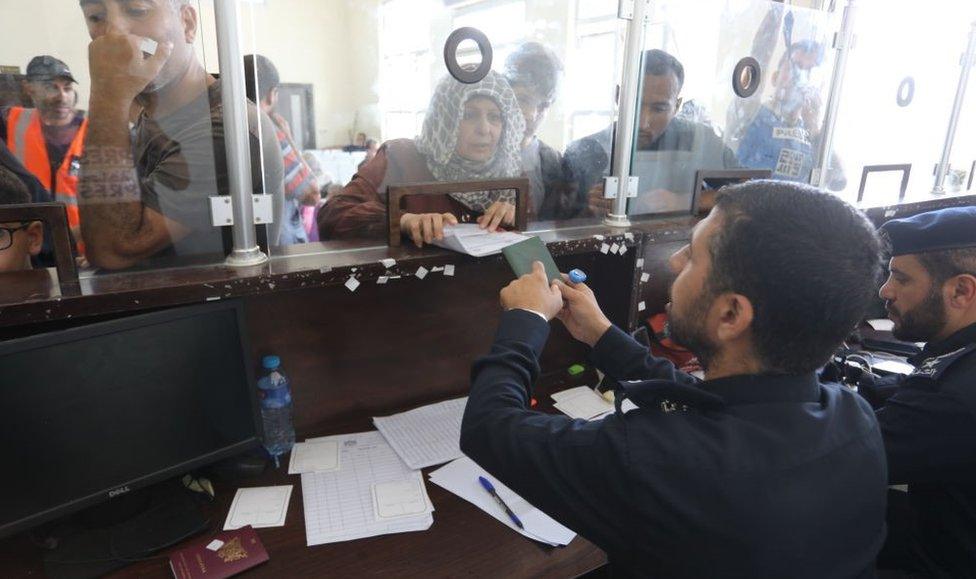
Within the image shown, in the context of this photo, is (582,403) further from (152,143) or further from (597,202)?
(152,143)

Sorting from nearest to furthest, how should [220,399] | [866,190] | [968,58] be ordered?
[220,399] < [866,190] < [968,58]

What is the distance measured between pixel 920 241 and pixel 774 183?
883 millimetres

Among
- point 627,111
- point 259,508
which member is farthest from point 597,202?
point 259,508

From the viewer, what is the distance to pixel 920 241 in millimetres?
1396

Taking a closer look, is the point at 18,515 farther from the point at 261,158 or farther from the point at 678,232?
the point at 678,232

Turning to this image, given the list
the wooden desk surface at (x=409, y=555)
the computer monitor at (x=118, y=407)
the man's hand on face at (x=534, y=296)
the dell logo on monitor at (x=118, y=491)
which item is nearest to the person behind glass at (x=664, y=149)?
the man's hand on face at (x=534, y=296)

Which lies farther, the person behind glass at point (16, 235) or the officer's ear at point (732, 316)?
the person behind glass at point (16, 235)

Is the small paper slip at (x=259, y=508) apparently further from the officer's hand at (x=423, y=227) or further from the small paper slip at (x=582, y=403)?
the small paper slip at (x=582, y=403)

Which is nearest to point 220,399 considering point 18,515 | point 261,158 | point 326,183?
point 18,515

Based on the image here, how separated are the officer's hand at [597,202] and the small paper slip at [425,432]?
23.5 inches

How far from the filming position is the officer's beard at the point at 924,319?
138 centimetres

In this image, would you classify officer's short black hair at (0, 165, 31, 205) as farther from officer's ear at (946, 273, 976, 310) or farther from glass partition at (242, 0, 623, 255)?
officer's ear at (946, 273, 976, 310)

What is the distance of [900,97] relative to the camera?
7.46 ft

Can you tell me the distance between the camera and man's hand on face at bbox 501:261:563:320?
971mm
